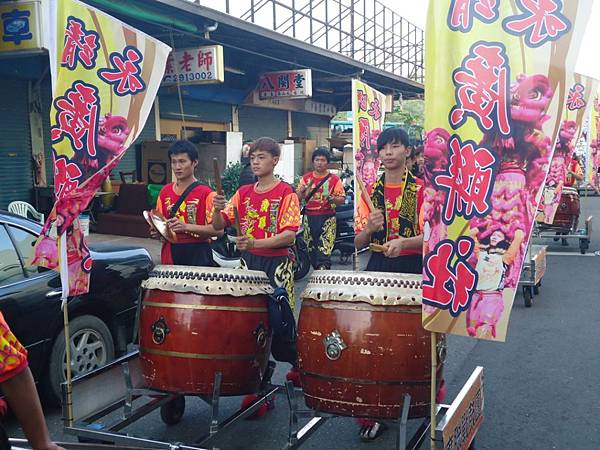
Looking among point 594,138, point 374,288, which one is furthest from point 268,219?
point 594,138

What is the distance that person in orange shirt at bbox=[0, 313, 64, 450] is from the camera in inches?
75.7

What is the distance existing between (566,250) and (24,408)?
1138 cm

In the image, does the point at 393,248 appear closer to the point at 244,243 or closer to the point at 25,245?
the point at 244,243

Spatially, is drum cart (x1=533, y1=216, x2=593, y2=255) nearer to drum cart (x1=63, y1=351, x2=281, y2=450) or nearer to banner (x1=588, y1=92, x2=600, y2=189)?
banner (x1=588, y1=92, x2=600, y2=189)

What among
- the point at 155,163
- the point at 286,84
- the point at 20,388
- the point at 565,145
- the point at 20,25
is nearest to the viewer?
the point at 20,388

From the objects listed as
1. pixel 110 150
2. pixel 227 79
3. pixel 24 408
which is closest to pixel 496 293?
pixel 24 408

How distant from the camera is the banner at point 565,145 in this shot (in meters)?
7.98

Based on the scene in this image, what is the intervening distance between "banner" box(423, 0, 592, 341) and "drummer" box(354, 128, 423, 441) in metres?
1.17

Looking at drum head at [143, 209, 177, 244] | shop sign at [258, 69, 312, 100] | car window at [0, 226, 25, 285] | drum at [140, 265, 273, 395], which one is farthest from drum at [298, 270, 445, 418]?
shop sign at [258, 69, 312, 100]

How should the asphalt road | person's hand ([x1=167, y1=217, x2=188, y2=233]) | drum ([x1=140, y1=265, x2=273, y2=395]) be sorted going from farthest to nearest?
1. person's hand ([x1=167, y1=217, x2=188, y2=233])
2. the asphalt road
3. drum ([x1=140, y1=265, x2=273, y2=395])

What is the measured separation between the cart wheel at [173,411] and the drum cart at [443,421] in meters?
1.14

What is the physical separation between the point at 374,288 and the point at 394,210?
973 mm

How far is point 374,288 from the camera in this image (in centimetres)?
321

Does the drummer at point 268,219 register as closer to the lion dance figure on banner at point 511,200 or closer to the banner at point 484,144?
the banner at point 484,144
